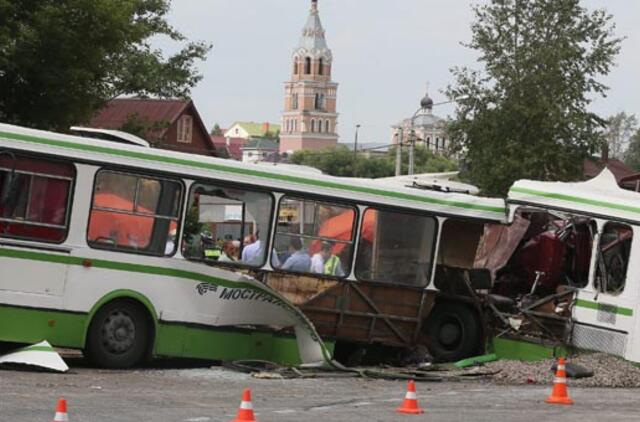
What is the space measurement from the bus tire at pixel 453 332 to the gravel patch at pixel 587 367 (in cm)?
82

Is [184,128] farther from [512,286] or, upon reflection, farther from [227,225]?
[227,225]

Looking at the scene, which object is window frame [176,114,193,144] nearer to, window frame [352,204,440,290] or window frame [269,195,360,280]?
window frame [352,204,440,290]

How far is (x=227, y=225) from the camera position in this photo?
1775cm

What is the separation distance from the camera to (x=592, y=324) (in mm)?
19203

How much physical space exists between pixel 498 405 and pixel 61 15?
13.9m

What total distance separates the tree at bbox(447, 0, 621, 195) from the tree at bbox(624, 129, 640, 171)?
249ft

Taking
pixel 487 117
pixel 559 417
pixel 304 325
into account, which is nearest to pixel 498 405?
pixel 559 417

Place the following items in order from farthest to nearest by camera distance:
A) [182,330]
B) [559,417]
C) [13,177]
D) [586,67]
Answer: [586,67] < [182,330] < [13,177] < [559,417]

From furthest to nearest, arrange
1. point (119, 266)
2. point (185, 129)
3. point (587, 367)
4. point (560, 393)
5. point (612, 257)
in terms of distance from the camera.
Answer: point (185, 129), point (612, 257), point (587, 367), point (119, 266), point (560, 393)

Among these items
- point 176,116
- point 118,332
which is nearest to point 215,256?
point 118,332

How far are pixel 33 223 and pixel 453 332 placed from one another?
6.49 m

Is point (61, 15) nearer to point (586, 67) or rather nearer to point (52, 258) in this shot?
point (52, 258)

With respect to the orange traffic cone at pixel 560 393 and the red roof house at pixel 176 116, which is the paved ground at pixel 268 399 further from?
the red roof house at pixel 176 116

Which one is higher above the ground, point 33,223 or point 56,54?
point 56,54
